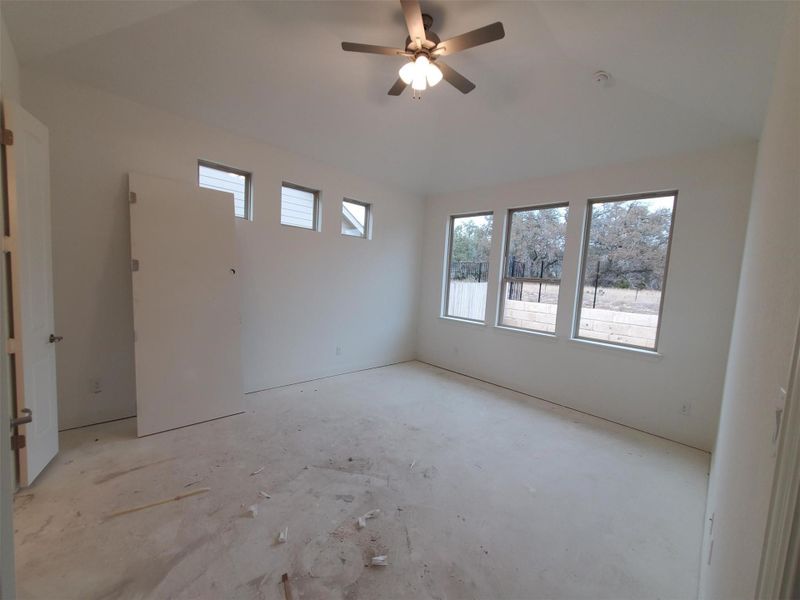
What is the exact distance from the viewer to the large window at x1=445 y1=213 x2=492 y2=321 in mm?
4785

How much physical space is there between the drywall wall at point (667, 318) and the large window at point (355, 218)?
5.74ft

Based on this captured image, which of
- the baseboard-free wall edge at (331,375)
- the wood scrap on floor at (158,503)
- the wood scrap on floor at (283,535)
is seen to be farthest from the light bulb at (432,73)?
the baseboard-free wall edge at (331,375)

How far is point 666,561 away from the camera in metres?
1.82

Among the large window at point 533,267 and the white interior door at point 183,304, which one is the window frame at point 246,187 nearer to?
the white interior door at point 183,304

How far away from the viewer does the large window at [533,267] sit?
404 cm

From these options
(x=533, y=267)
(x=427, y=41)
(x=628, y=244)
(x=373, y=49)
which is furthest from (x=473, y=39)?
(x=533, y=267)

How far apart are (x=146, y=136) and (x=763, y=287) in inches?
170

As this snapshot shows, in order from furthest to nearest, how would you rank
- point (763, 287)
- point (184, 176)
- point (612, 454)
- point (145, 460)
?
point (184, 176) < point (612, 454) < point (145, 460) < point (763, 287)

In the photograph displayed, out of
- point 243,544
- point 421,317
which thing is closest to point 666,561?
point 243,544

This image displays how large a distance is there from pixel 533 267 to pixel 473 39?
2.81 metres

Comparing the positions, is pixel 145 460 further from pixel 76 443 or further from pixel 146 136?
pixel 146 136

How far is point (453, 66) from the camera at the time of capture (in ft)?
9.54

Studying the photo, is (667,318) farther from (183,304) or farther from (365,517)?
(183,304)

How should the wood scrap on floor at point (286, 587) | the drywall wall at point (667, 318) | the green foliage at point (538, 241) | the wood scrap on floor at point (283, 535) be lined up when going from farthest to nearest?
the green foliage at point (538, 241) → the drywall wall at point (667, 318) → the wood scrap on floor at point (283, 535) → the wood scrap on floor at point (286, 587)
